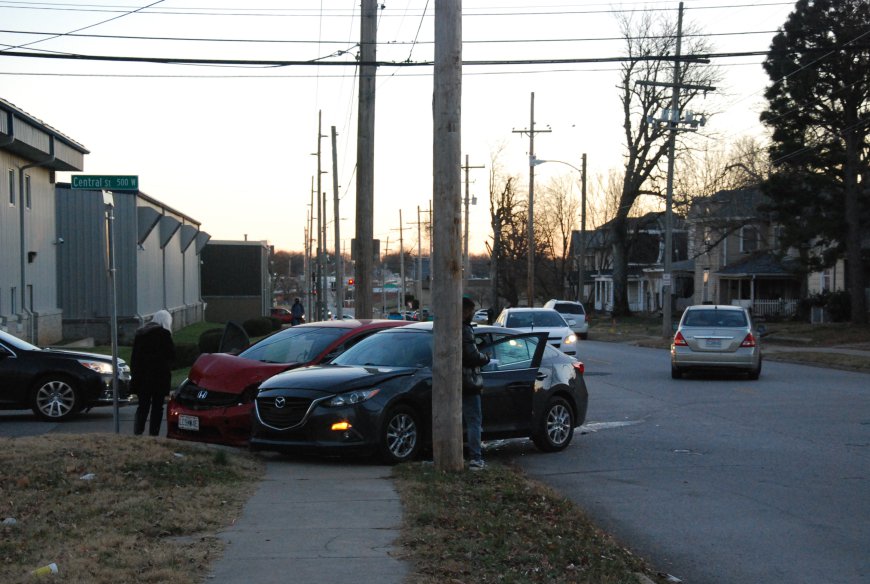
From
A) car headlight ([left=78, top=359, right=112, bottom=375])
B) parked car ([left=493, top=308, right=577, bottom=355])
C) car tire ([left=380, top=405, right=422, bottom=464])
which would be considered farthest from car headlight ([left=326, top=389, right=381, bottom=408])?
parked car ([left=493, top=308, right=577, bottom=355])

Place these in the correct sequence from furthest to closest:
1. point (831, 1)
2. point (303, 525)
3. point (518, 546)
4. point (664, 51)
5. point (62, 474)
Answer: point (664, 51) → point (831, 1) → point (62, 474) → point (303, 525) → point (518, 546)

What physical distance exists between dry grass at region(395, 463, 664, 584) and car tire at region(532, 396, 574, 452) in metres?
2.92

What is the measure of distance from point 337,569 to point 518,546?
1.29 m

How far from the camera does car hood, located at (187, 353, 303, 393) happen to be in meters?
12.0

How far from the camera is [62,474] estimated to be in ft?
29.7

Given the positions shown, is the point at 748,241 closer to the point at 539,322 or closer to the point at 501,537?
the point at 539,322

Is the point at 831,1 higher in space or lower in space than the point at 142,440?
higher

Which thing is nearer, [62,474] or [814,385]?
[62,474]

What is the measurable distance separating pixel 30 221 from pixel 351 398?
2690cm

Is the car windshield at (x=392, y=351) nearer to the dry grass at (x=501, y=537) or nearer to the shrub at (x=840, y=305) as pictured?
the dry grass at (x=501, y=537)

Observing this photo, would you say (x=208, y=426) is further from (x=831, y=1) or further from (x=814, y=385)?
(x=831, y=1)

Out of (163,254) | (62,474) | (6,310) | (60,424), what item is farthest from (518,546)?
(163,254)

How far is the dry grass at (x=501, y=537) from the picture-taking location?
6.34m

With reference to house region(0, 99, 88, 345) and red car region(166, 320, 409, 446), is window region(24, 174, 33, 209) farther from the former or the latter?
red car region(166, 320, 409, 446)
